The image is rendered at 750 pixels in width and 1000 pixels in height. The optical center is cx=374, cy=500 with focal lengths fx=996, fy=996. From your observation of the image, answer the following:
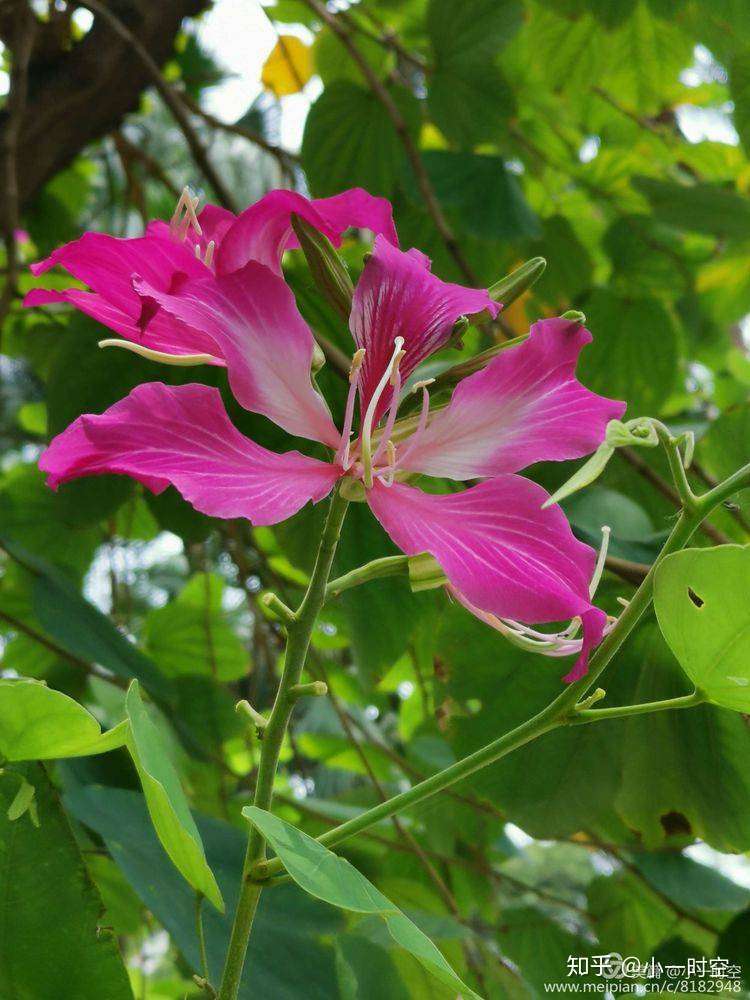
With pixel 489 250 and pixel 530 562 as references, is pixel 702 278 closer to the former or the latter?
pixel 489 250

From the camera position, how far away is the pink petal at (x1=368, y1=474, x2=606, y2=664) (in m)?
0.29

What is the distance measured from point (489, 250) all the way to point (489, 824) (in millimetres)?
517

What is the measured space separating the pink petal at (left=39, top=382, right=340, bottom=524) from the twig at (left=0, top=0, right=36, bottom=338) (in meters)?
0.38

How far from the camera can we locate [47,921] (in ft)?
1.05

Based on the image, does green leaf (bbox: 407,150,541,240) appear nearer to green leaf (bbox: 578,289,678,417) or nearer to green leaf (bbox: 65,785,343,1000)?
green leaf (bbox: 578,289,678,417)

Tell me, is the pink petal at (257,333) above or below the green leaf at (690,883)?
above

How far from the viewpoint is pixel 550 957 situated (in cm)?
78

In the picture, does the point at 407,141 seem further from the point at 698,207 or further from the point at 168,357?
the point at 168,357

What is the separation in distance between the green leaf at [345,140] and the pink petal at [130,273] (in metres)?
0.52

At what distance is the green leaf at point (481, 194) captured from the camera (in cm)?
83

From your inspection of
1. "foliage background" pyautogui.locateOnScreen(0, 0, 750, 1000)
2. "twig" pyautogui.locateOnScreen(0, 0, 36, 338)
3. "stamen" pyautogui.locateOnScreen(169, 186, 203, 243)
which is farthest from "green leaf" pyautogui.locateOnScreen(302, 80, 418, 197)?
"stamen" pyautogui.locateOnScreen(169, 186, 203, 243)

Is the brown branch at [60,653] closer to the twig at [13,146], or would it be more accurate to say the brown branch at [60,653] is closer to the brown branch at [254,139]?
the twig at [13,146]

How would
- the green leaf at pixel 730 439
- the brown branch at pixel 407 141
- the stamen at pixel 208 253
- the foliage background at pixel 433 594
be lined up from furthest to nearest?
1. the brown branch at pixel 407 141
2. the green leaf at pixel 730 439
3. the foliage background at pixel 433 594
4. the stamen at pixel 208 253

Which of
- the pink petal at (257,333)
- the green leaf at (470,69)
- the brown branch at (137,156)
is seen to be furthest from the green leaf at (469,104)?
the pink petal at (257,333)
